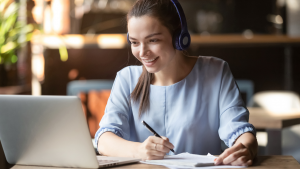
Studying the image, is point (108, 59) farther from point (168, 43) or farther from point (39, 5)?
point (168, 43)

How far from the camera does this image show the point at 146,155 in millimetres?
990

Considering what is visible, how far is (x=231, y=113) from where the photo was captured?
121 cm

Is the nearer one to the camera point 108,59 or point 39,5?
point 39,5

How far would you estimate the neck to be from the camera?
52.8 inches

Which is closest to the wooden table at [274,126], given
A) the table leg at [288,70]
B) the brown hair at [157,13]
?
the brown hair at [157,13]

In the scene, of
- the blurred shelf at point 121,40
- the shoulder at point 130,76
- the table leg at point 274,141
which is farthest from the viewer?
the blurred shelf at point 121,40

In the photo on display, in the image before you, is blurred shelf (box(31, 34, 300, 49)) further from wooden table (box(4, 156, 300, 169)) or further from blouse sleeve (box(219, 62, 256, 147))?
wooden table (box(4, 156, 300, 169))

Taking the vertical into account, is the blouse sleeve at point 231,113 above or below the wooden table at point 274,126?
above

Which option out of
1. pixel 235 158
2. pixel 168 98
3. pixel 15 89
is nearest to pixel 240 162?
pixel 235 158

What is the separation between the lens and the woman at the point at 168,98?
3.82 ft

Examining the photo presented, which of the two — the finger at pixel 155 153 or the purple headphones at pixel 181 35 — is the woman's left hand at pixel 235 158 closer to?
the finger at pixel 155 153

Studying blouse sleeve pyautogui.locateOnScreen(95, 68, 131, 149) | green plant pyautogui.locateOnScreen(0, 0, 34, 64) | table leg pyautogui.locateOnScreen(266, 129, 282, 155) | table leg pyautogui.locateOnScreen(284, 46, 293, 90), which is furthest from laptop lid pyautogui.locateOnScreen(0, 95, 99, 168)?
table leg pyautogui.locateOnScreen(284, 46, 293, 90)

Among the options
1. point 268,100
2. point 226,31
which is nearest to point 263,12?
point 226,31

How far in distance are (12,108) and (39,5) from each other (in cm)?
269
